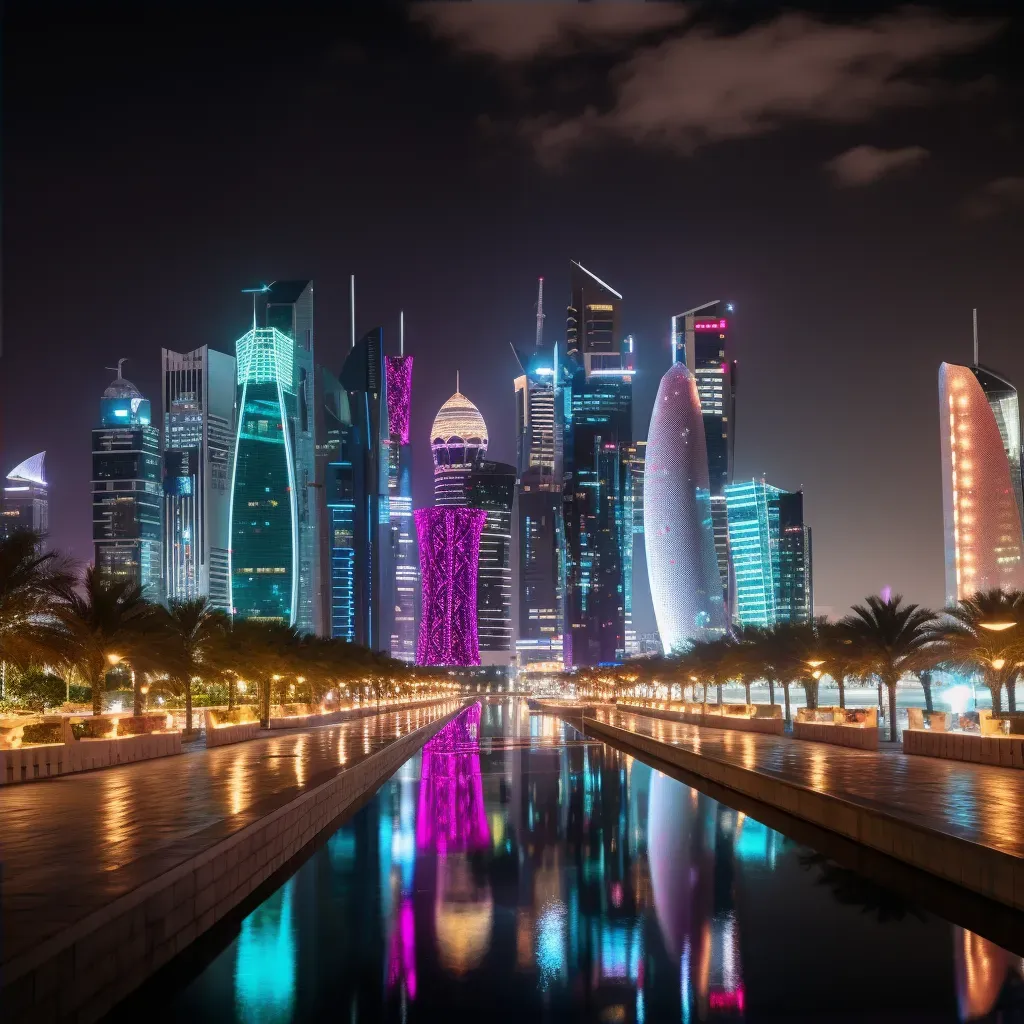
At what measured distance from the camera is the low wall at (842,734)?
101 ft

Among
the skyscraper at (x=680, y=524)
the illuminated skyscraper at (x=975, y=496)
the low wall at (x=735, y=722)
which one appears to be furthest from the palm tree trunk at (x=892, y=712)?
the skyscraper at (x=680, y=524)

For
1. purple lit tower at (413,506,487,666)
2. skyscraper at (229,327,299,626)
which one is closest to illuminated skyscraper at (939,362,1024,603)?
purple lit tower at (413,506,487,666)

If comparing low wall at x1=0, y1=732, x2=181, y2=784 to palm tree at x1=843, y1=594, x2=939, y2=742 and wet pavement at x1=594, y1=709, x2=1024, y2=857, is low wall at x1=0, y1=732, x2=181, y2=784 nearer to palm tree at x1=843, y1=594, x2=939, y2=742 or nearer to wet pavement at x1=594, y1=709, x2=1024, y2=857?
wet pavement at x1=594, y1=709, x2=1024, y2=857

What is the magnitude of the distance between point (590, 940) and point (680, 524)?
5135 inches

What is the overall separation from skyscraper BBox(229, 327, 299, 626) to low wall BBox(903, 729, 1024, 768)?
4894 inches

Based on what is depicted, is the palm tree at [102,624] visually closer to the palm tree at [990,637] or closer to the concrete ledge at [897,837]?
the concrete ledge at [897,837]

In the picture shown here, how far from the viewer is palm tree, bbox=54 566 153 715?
30828 millimetres

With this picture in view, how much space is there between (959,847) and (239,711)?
101 ft

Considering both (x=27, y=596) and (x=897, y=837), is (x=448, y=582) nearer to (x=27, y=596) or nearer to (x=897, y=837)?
(x=27, y=596)

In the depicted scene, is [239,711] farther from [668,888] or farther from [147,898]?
[147,898]

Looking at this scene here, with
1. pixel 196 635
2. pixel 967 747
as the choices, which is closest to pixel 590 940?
pixel 967 747

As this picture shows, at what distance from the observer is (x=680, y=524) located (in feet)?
463

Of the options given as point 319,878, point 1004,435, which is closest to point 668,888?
point 319,878

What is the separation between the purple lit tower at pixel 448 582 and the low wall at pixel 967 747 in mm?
146958
